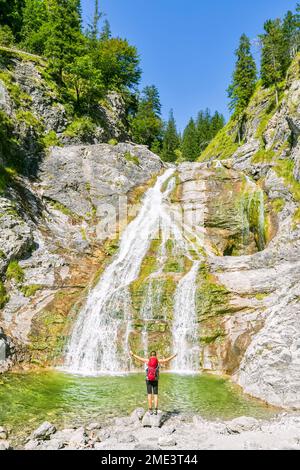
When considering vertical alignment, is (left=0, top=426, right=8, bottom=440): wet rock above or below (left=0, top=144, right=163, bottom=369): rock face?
below

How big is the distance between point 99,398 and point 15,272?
43.9 ft

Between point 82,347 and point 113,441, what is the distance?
37.9 ft

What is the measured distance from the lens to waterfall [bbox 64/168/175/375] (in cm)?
2156

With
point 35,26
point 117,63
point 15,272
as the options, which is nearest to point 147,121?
point 117,63

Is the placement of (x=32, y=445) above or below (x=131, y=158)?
below

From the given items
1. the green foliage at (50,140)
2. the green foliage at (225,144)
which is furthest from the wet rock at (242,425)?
the green foliage at (225,144)

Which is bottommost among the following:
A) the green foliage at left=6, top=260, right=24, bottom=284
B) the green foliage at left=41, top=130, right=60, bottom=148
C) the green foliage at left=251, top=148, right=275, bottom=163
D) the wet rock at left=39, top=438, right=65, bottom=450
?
the wet rock at left=39, top=438, right=65, bottom=450

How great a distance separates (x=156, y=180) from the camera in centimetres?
4150

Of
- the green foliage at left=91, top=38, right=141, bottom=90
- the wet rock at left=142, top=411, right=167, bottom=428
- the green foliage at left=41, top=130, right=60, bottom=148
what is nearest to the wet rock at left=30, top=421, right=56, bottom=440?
the wet rock at left=142, top=411, right=167, bottom=428

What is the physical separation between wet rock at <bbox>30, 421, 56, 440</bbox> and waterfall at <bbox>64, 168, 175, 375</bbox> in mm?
8729

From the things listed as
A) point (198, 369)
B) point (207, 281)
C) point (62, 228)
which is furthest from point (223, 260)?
point (62, 228)

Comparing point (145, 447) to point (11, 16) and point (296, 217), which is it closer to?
point (296, 217)

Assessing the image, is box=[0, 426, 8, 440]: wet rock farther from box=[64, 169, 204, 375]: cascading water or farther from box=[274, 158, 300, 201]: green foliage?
box=[274, 158, 300, 201]: green foliage

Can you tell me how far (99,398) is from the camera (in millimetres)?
16078
